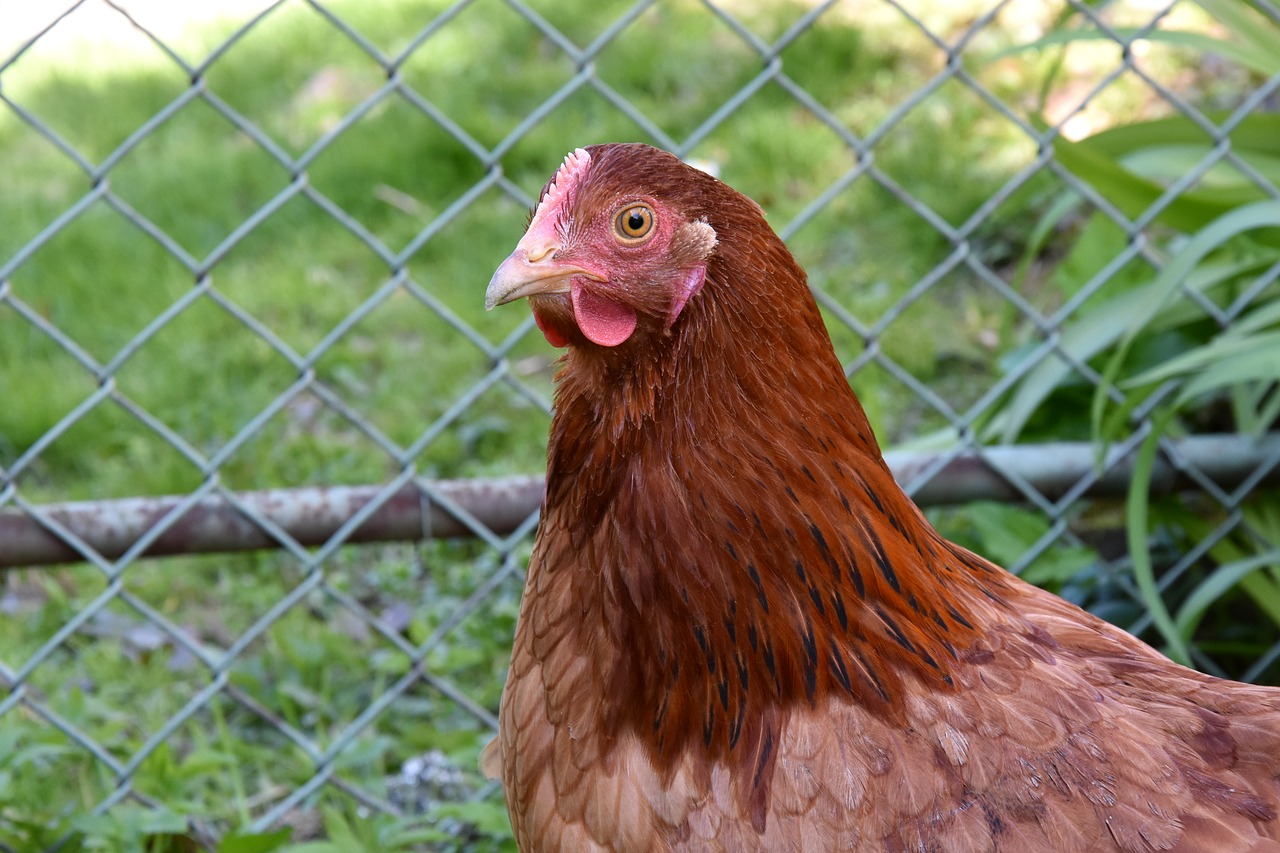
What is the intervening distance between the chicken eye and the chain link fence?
2.70 feet

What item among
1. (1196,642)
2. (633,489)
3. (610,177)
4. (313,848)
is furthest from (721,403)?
(1196,642)

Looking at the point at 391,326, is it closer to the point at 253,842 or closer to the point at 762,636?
the point at 253,842

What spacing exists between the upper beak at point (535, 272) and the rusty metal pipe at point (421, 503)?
3.11 ft

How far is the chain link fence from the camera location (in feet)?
7.14

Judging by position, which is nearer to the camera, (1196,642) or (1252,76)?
(1196,642)

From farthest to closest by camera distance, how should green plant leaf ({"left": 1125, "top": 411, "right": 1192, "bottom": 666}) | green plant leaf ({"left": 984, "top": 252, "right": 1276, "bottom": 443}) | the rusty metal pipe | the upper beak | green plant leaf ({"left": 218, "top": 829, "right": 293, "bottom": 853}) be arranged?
green plant leaf ({"left": 984, "top": 252, "right": 1276, "bottom": 443}) → green plant leaf ({"left": 1125, "top": 411, "right": 1192, "bottom": 666}) → the rusty metal pipe → green plant leaf ({"left": 218, "top": 829, "right": 293, "bottom": 853}) → the upper beak

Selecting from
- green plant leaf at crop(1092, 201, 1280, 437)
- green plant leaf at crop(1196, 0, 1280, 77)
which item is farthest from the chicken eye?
green plant leaf at crop(1196, 0, 1280, 77)

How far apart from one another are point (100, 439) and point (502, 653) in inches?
50.7

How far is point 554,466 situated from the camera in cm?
151

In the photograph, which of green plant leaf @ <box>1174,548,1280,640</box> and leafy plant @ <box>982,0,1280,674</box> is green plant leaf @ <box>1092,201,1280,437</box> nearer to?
leafy plant @ <box>982,0,1280,674</box>

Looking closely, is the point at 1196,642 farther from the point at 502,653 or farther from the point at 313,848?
the point at 313,848

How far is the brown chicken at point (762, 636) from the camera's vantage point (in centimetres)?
136

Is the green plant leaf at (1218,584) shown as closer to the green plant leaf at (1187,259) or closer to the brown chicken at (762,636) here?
the green plant leaf at (1187,259)

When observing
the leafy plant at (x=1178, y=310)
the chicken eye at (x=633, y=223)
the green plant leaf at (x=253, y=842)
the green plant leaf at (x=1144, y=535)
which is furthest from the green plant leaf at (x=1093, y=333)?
the green plant leaf at (x=253, y=842)
